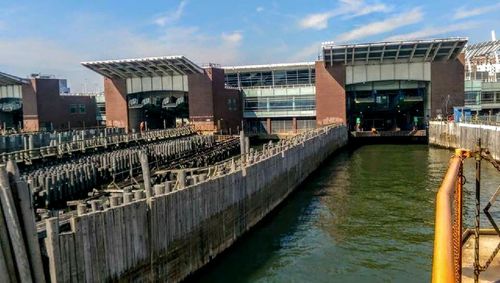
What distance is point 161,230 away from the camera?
51.5ft

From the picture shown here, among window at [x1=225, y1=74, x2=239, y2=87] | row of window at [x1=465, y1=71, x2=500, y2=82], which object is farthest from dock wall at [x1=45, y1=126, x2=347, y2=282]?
row of window at [x1=465, y1=71, x2=500, y2=82]

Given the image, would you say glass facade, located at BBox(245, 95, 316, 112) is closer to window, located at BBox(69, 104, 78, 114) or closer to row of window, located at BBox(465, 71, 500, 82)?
window, located at BBox(69, 104, 78, 114)

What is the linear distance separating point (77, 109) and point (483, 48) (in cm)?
10566

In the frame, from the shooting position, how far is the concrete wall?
48.2 metres

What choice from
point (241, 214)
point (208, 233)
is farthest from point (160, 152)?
point (208, 233)

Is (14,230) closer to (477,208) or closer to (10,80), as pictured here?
(477,208)

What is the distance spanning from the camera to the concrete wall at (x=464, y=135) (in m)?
48.2

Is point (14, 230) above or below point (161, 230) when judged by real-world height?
above

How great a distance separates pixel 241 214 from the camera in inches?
900

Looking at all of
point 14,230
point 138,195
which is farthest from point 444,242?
point 138,195

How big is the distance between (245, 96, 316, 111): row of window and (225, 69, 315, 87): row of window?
10903 millimetres

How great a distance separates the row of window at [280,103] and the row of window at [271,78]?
10903mm

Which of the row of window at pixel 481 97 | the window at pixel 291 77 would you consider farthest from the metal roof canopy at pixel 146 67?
the row of window at pixel 481 97

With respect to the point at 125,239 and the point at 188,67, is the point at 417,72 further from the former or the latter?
the point at 125,239
